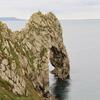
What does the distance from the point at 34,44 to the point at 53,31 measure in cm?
2797

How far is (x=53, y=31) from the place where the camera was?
14400 cm

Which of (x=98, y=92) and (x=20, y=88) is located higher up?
(x=20, y=88)

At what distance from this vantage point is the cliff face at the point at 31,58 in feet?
233

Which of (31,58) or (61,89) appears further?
(61,89)

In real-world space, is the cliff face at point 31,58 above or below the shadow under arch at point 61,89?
above

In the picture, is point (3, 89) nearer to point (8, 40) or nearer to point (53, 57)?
point (8, 40)

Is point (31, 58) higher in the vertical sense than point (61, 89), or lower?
higher

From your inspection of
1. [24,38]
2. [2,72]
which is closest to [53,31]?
[24,38]

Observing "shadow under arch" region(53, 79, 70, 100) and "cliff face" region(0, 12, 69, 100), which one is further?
"shadow under arch" region(53, 79, 70, 100)

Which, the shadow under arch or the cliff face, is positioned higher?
the cliff face

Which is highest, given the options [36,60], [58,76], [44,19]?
[44,19]

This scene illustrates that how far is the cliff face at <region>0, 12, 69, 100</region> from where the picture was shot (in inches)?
2790

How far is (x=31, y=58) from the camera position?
10531 centimetres

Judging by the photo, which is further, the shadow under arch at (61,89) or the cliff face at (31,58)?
the shadow under arch at (61,89)
